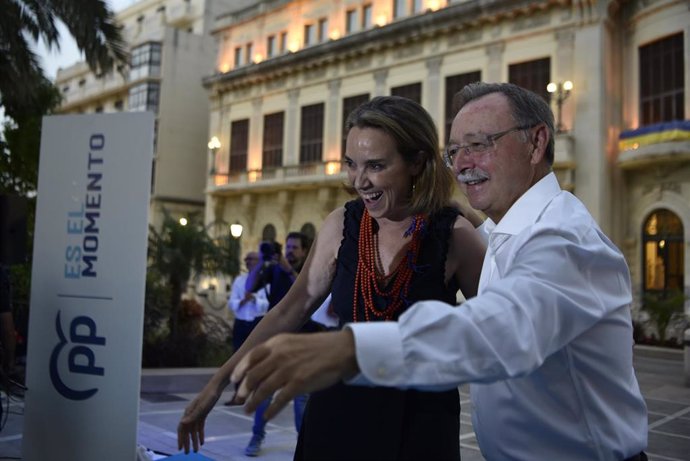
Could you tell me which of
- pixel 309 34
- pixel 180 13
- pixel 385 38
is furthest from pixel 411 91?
pixel 180 13

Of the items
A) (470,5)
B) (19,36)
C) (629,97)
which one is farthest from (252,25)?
(19,36)

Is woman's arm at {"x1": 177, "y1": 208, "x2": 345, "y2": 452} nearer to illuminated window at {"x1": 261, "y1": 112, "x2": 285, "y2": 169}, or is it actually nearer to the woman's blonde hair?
the woman's blonde hair

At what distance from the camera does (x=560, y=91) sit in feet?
67.5

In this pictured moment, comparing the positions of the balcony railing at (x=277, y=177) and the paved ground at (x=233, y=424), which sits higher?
the balcony railing at (x=277, y=177)

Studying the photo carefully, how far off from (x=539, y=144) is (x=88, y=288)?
2.89 metres

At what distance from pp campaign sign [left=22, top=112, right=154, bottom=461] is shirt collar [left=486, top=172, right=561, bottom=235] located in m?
2.51

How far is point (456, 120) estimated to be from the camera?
191cm

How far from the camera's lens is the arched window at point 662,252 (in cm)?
1881

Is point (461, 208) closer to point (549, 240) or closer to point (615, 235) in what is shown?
point (549, 240)

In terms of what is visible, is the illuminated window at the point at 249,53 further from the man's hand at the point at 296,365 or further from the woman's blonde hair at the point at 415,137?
the man's hand at the point at 296,365

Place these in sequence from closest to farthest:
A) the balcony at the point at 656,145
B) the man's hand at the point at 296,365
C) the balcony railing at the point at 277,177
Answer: the man's hand at the point at 296,365 < the balcony at the point at 656,145 < the balcony railing at the point at 277,177

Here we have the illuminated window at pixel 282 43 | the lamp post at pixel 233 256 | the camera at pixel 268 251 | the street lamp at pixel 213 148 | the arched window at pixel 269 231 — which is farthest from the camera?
the street lamp at pixel 213 148

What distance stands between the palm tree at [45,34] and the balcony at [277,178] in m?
14.4

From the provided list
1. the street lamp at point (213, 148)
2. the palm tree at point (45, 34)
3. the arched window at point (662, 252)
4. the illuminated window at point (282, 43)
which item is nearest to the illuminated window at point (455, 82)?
the arched window at point (662, 252)
